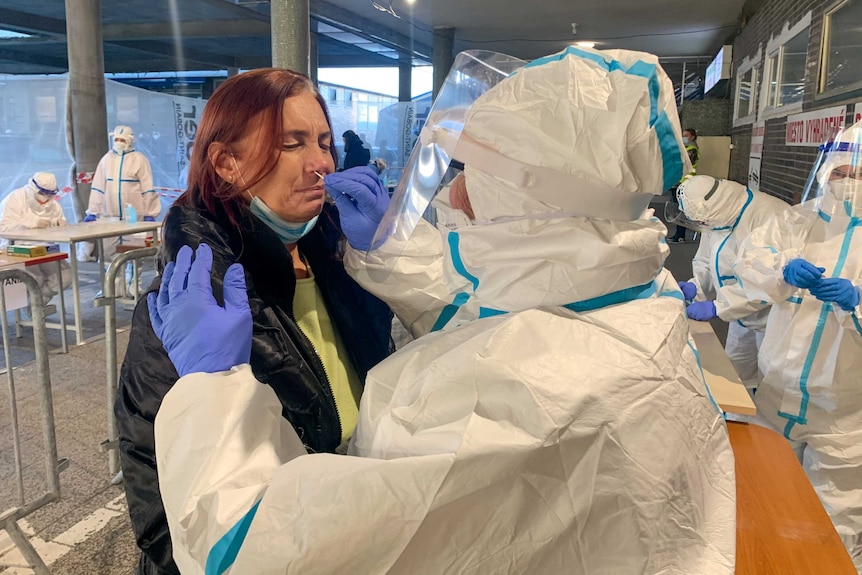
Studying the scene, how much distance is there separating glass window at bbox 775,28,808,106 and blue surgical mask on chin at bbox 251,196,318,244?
15.3 ft

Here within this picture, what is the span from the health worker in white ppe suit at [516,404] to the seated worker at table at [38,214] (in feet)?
13.6

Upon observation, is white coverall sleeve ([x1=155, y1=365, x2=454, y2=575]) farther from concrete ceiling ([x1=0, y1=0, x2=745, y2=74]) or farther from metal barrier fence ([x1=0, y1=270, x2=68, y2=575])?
concrete ceiling ([x1=0, y1=0, x2=745, y2=74])

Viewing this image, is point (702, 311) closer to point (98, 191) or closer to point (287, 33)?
point (287, 33)

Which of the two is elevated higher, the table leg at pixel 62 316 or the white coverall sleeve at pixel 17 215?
the white coverall sleeve at pixel 17 215

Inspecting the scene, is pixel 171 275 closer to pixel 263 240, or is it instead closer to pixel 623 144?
pixel 263 240

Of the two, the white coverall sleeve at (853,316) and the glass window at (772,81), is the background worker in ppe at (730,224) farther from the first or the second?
the glass window at (772,81)

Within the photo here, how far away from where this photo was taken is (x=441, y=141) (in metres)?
0.93

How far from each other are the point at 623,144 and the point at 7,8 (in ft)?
21.0

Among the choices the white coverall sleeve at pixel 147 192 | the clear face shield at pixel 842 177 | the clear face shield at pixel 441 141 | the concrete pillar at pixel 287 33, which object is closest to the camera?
the clear face shield at pixel 441 141

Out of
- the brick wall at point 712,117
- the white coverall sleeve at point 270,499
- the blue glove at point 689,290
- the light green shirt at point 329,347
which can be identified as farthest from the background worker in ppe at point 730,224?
the brick wall at point 712,117

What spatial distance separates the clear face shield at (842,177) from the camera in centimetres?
233

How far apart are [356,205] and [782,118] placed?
5.18 metres

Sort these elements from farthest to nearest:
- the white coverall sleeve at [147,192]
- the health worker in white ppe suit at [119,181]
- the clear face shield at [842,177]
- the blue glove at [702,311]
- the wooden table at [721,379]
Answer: the white coverall sleeve at [147,192] → the health worker in white ppe suit at [119,181] → the blue glove at [702,311] → the clear face shield at [842,177] → the wooden table at [721,379]

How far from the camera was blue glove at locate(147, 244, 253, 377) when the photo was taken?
0.86 m
